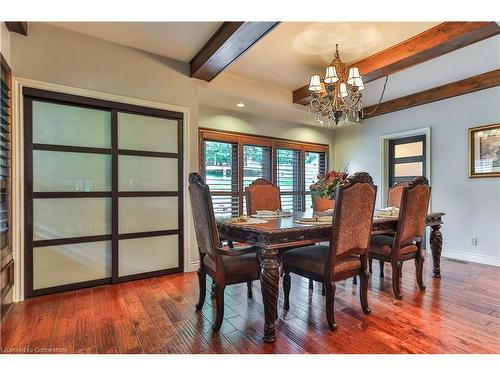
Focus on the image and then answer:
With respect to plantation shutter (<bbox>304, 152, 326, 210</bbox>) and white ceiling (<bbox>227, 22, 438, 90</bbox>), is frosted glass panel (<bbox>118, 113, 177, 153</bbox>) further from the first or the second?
plantation shutter (<bbox>304, 152, 326, 210</bbox>)

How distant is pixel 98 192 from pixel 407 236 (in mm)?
3212

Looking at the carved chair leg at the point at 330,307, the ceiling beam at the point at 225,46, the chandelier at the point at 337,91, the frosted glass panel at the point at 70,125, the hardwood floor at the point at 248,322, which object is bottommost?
the hardwood floor at the point at 248,322

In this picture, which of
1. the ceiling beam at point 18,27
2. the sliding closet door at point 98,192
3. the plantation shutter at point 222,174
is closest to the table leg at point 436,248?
the plantation shutter at point 222,174

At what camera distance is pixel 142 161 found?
3.18 meters

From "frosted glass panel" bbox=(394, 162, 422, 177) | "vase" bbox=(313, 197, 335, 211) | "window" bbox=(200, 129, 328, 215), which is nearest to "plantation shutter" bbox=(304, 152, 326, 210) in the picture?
"window" bbox=(200, 129, 328, 215)

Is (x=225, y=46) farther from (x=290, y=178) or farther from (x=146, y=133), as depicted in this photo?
(x=290, y=178)

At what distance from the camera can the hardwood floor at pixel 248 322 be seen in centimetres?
178

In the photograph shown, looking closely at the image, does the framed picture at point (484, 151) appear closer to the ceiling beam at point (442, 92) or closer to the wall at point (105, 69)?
the ceiling beam at point (442, 92)

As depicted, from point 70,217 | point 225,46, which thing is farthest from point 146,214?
point 225,46

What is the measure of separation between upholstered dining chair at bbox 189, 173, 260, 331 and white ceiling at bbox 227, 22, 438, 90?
1.78 metres

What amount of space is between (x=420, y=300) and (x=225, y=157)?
335 centimetres

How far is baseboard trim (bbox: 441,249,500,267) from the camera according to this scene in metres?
3.71
